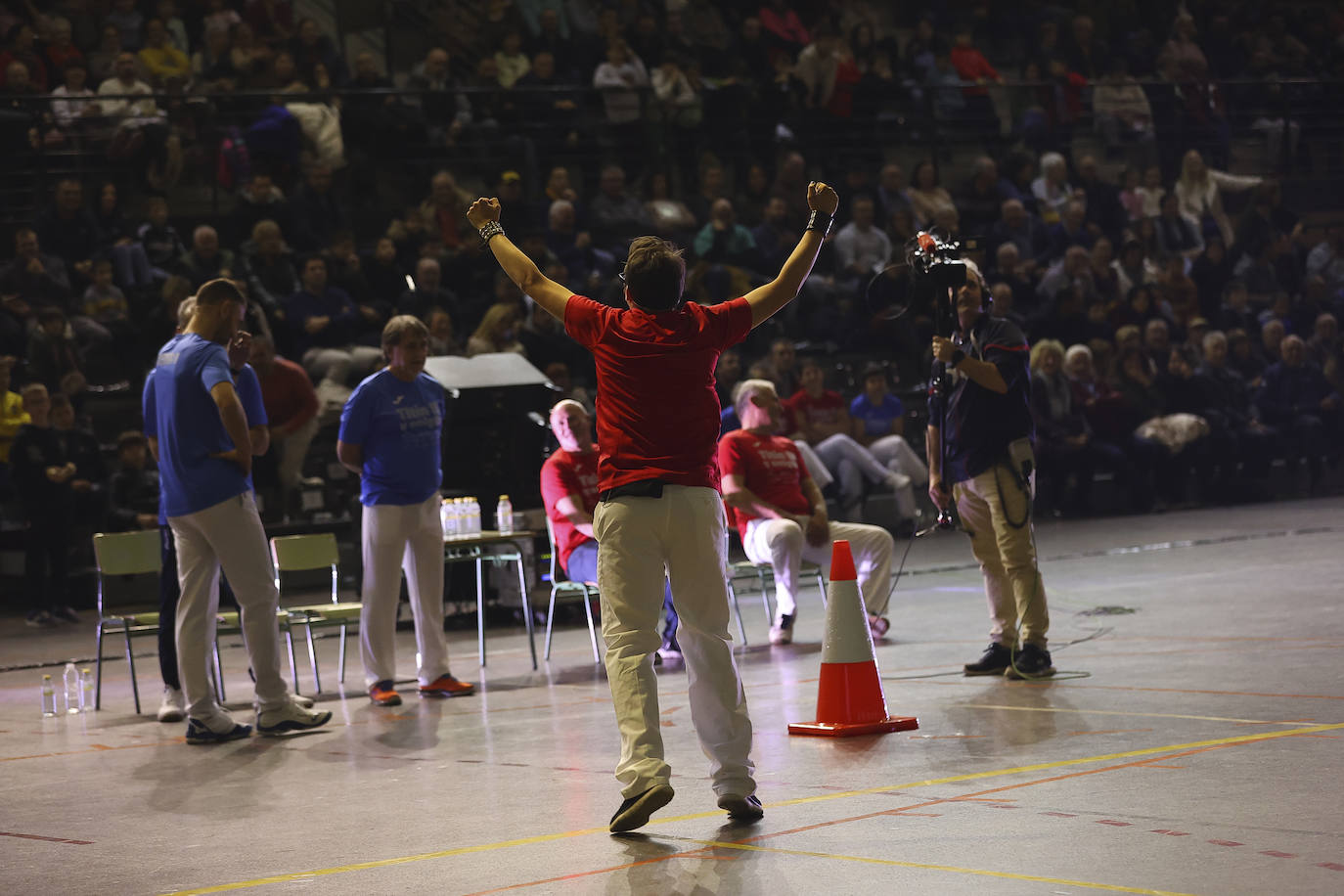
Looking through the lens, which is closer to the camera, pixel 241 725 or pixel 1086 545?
pixel 241 725

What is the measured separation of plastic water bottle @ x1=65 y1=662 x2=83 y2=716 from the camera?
8.53 metres

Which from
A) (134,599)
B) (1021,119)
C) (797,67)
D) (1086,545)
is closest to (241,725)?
(134,599)

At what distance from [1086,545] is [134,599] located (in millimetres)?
8087

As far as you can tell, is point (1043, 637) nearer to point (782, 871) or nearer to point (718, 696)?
point (718, 696)

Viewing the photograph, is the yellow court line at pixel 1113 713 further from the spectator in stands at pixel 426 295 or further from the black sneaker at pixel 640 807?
the spectator in stands at pixel 426 295

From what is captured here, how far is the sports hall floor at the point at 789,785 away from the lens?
14.2 feet

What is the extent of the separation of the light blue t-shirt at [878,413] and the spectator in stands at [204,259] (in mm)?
6029

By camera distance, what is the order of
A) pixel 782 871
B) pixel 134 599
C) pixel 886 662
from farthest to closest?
pixel 134 599 < pixel 886 662 < pixel 782 871

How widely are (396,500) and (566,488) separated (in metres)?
1.37

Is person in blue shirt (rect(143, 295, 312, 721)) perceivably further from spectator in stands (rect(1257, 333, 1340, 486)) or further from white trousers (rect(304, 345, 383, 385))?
spectator in stands (rect(1257, 333, 1340, 486))

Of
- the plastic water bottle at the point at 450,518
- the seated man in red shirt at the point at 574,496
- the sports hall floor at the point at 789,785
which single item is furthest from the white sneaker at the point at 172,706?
the seated man in red shirt at the point at 574,496

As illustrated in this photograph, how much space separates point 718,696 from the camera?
5086 mm

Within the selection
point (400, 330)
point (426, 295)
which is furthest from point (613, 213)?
point (400, 330)

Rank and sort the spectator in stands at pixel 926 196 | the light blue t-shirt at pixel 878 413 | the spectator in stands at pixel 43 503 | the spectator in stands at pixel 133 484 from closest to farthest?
the spectator in stands at pixel 43 503 → the spectator in stands at pixel 133 484 → the light blue t-shirt at pixel 878 413 → the spectator in stands at pixel 926 196
